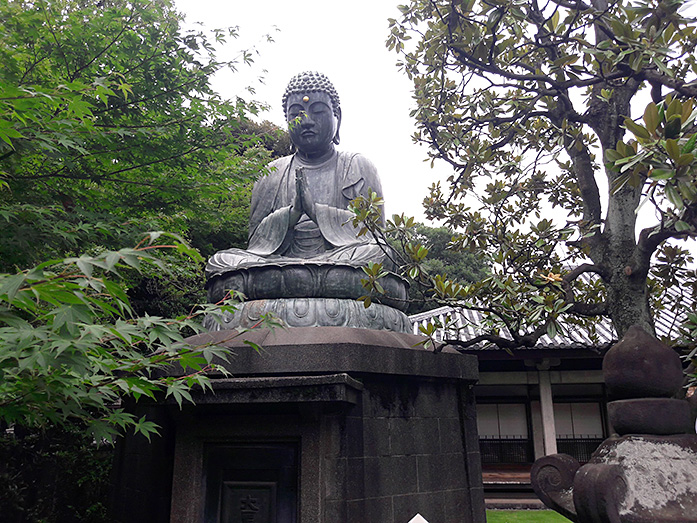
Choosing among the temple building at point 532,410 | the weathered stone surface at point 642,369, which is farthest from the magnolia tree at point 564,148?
the temple building at point 532,410

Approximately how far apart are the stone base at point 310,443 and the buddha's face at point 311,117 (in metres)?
2.98

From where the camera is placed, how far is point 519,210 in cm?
616

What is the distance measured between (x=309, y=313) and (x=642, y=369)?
8.74ft

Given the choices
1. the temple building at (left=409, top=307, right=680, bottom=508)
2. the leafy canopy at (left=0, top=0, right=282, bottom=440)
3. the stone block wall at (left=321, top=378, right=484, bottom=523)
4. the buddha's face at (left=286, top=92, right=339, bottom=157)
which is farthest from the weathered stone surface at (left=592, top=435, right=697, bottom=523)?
the temple building at (left=409, top=307, right=680, bottom=508)

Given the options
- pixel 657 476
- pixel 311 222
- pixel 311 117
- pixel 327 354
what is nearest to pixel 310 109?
pixel 311 117

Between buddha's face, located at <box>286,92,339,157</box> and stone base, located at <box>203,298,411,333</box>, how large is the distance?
2.57 meters

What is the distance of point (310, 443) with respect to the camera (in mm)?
4023

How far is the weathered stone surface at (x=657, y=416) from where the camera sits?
3.33m

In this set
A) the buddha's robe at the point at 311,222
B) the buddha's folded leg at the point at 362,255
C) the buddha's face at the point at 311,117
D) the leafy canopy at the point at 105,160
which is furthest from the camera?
the buddha's face at the point at 311,117

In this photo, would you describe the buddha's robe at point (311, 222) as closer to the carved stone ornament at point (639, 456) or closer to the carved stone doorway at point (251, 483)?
the carved stone doorway at point (251, 483)

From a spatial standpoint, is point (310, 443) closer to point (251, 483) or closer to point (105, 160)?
point (251, 483)

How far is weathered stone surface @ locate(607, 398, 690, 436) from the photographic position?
3.33m

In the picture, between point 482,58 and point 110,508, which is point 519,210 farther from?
point 110,508

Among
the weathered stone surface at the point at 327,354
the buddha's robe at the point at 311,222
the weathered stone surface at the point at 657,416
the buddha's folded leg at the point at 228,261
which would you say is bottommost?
the weathered stone surface at the point at 657,416
